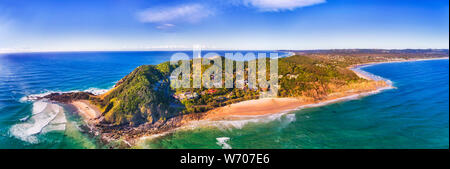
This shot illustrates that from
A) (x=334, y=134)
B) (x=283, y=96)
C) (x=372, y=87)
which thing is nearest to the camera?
(x=334, y=134)

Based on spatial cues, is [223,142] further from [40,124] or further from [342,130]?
[40,124]

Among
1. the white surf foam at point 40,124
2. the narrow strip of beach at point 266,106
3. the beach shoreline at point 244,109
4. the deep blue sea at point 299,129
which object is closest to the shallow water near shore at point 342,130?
the deep blue sea at point 299,129

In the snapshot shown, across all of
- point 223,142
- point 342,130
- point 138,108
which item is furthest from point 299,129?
point 138,108

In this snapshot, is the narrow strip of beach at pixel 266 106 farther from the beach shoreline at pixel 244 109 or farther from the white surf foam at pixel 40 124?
the white surf foam at pixel 40 124

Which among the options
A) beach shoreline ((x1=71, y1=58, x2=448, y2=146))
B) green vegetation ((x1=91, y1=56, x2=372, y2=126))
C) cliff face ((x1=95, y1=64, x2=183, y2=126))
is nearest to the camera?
cliff face ((x1=95, y1=64, x2=183, y2=126))

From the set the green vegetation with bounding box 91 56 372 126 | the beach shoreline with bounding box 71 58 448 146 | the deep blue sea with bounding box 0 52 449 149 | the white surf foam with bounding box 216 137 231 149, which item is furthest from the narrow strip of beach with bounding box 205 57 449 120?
the white surf foam with bounding box 216 137 231 149

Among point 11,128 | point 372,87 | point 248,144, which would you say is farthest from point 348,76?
point 11,128

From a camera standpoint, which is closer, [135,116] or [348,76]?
[135,116]

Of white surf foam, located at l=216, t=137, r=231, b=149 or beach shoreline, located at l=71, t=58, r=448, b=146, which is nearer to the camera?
white surf foam, located at l=216, t=137, r=231, b=149

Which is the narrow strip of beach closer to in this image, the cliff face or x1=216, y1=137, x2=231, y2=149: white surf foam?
x1=216, y1=137, x2=231, y2=149: white surf foam

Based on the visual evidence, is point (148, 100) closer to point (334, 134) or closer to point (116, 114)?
point (116, 114)

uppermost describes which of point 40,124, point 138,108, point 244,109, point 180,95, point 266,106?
point 180,95
